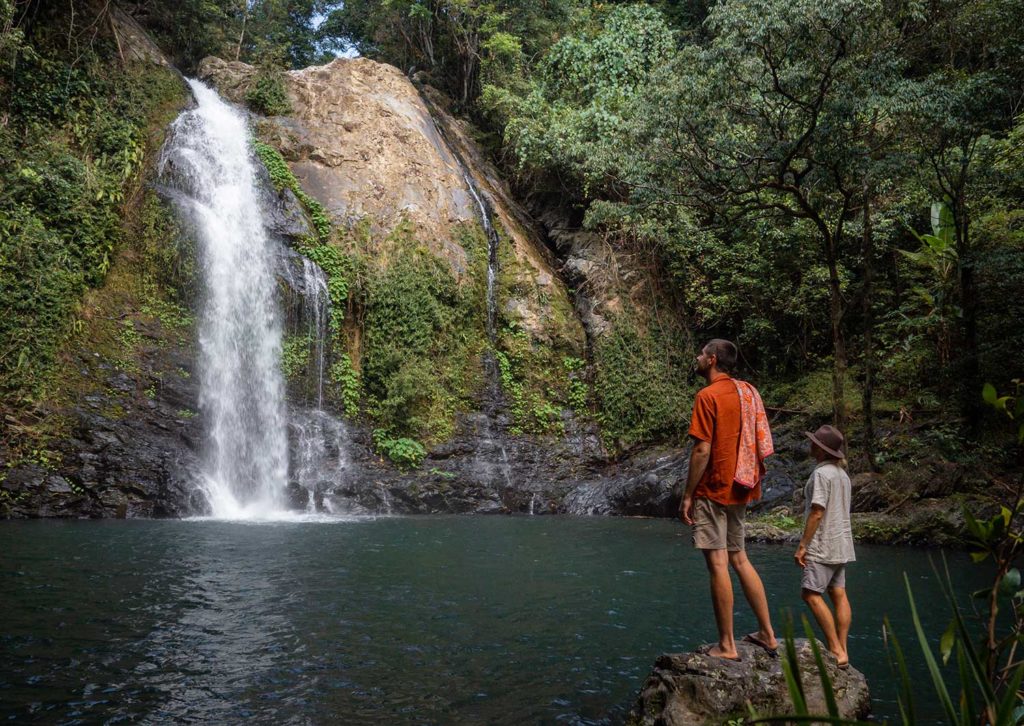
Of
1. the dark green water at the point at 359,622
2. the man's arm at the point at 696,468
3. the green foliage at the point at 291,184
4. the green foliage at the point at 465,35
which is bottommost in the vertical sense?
the dark green water at the point at 359,622

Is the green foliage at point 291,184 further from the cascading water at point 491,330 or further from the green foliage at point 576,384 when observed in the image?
the green foliage at point 576,384

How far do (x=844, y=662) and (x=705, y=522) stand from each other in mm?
1012

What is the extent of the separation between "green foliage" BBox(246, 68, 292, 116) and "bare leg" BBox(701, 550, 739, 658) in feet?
57.0

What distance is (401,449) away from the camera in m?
13.7

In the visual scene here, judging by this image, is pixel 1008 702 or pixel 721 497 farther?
pixel 721 497

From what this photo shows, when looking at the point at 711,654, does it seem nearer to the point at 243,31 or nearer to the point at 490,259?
the point at 490,259

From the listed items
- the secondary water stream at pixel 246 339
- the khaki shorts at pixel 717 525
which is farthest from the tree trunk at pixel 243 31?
the khaki shorts at pixel 717 525

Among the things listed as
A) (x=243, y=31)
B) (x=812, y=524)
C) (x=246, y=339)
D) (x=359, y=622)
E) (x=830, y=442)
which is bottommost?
(x=359, y=622)

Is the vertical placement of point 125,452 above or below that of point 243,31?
below

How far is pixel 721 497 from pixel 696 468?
0.20 metres

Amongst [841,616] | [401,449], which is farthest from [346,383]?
[841,616]

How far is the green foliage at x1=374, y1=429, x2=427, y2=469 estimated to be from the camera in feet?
44.7

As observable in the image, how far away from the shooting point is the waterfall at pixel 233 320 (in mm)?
12344

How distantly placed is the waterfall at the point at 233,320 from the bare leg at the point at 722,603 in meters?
9.47
